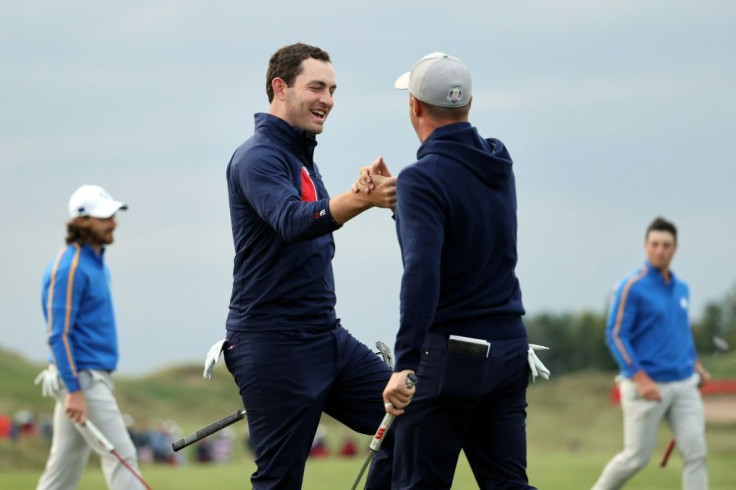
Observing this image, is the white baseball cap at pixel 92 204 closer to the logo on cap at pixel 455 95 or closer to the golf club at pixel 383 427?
the golf club at pixel 383 427

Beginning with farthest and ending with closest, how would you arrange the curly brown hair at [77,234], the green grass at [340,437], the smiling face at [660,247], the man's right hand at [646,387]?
the green grass at [340,437] → the smiling face at [660,247] → the man's right hand at [646,387] → the curly brown hair at [77,234]

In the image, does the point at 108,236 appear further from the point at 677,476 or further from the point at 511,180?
the point at 677,476

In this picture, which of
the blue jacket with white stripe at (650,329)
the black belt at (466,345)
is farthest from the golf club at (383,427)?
the blue jacket with white stripe at (650,329)

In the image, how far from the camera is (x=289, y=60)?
656 cm

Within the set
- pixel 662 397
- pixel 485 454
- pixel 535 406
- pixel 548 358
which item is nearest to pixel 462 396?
pixel 485 454

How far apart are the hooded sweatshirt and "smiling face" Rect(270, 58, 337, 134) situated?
1166mm

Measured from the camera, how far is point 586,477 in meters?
15.7

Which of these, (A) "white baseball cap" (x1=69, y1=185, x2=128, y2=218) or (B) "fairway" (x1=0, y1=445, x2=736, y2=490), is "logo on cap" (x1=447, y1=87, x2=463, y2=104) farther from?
(B) "fairway" (x1=0, y1=445, x2=736, y2=490)

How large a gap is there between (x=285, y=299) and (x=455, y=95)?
140 centimetres

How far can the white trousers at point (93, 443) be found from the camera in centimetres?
876

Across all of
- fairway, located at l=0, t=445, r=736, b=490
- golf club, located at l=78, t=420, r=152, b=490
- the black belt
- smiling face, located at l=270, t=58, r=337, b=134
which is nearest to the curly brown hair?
golf club, located at l=78, t=420, r=152, b=490

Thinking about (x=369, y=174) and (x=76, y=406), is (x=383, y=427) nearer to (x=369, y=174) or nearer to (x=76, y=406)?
(x=369, y=174)

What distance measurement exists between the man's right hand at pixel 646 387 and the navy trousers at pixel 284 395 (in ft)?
15.8

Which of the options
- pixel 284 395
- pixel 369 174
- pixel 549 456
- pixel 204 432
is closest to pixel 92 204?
pixel 204 432
